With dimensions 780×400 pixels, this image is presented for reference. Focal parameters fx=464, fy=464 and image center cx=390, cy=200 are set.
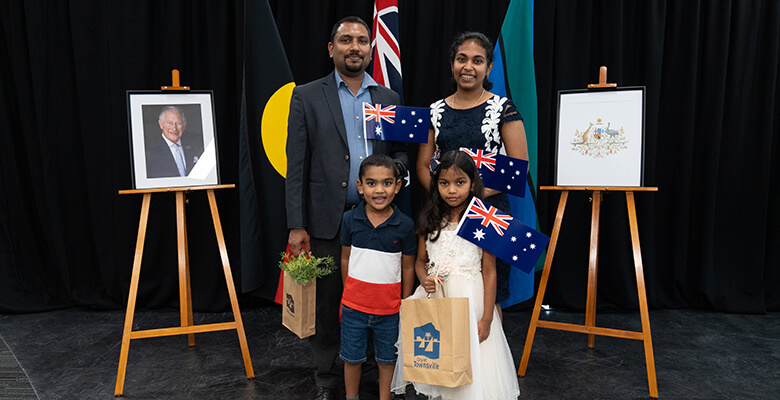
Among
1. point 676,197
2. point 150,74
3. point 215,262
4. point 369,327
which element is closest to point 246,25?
point 150,74

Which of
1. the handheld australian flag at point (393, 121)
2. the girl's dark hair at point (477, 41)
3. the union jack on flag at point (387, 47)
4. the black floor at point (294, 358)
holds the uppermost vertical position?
the union jack on flag at point (387, 47)

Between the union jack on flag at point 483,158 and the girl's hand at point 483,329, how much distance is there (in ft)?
2.24

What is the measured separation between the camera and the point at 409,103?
11.6 ft

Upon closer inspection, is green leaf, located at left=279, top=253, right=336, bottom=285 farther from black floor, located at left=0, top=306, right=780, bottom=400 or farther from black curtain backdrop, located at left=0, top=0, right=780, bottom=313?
black curtain backdrop, located at left=0, top=0, right=780, bottom=313

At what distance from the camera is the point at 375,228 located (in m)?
2.00

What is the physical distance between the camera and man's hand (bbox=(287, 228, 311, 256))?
7.25 feet

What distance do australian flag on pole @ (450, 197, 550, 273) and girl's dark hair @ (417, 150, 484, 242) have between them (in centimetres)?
11

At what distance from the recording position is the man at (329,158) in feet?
7.21

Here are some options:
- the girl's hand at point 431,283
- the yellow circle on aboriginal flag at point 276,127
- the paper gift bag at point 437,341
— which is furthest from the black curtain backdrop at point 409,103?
the paper gift bag at point 437,341

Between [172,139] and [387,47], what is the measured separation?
149 cm

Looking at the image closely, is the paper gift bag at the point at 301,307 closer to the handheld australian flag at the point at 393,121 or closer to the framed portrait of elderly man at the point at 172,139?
the handheld australian flag at the point at 393,121

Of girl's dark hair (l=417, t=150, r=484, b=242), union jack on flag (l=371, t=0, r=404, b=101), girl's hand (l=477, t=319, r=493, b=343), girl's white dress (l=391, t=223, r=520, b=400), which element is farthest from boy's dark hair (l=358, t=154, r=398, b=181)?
union jack on flag (l=371, t=0, r=404, b=101)

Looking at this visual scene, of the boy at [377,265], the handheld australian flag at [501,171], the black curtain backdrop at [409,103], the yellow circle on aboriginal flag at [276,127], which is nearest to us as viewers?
the boy at [377,265]

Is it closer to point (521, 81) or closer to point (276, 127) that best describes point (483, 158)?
point (521, 81)
